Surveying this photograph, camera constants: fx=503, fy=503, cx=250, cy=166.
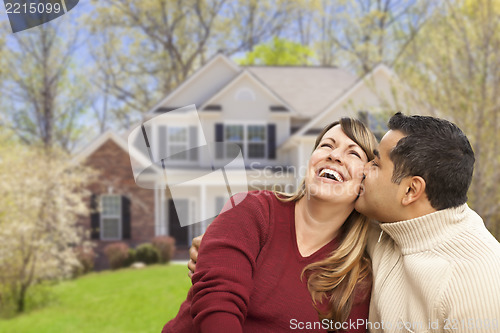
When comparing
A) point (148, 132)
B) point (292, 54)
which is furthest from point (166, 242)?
point (148, 132)

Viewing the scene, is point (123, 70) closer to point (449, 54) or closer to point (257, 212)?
point (449, 54)

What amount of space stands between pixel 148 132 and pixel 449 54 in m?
5.94

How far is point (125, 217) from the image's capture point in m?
13.9

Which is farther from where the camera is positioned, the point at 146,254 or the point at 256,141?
the point at 256,141

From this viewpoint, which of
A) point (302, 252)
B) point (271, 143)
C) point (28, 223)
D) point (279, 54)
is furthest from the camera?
point (279, 54)

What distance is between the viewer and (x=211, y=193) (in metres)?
14.4

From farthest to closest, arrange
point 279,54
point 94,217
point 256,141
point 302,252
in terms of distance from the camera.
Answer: point 279,54
point 94,217
point 256,141
point 302,252

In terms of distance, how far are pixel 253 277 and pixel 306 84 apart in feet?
44.5

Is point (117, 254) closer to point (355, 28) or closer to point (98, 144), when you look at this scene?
point (98, 144)

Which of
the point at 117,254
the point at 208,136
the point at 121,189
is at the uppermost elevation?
the point at 208,136

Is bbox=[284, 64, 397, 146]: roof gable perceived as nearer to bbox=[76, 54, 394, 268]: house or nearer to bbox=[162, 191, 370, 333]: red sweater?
bbox=[76, 54, 394, 268]: house

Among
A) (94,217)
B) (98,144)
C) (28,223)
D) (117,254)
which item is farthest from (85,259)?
(28,223)

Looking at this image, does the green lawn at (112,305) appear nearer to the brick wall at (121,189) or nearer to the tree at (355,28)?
the brick wall at (121,189)
